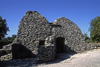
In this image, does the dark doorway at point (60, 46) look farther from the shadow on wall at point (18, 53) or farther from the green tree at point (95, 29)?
the green tree at point (95, 29)

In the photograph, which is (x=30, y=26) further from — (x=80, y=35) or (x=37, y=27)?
(x=80, y=35)

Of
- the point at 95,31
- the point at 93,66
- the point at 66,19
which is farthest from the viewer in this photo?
the point at 95,31

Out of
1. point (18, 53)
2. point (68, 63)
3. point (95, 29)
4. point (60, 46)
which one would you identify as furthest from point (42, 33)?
point (95, 29)

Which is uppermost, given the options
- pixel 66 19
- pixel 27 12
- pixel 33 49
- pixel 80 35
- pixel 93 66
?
pixel 27 12

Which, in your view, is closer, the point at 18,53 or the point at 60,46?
the point at 18,53

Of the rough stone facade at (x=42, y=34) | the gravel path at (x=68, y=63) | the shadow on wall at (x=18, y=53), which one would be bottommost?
the gravel path at (x=68, y=63)

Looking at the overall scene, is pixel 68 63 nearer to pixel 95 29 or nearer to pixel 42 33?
pixel 42 33

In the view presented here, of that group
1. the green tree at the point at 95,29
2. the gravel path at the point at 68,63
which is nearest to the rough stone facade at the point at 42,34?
the gravel path at the point at 68,63

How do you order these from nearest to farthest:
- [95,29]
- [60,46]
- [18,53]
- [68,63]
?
[68,63] → [18,53] → [60,46] → [95,29]

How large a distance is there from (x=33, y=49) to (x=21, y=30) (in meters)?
2.38

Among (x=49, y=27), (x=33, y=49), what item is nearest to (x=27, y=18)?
(x=49, y=27)

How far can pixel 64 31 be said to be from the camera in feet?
32.4

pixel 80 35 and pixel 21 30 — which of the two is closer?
pixel 21 30

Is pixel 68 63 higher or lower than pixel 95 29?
lower
